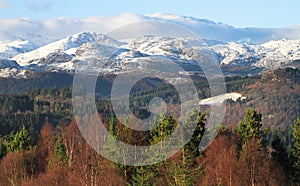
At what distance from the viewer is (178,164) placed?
182 feet

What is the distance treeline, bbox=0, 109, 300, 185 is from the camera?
54.7 metres

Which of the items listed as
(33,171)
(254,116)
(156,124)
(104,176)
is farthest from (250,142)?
(33,171)

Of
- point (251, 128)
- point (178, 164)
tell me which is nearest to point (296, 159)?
point (251, 128)

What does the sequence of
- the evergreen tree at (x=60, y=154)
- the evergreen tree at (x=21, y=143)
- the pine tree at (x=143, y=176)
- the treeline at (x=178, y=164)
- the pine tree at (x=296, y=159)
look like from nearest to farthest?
1. the pine tree at (x=143, y=176)
2. the treeline at (x=178, y=164)
3. the pine tree at (x=296, y=159)
4. the evergreen tree at (x=60, y=154)
5. the evergreen tree at (x=21, y=143)

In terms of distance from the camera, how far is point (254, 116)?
2643 inches

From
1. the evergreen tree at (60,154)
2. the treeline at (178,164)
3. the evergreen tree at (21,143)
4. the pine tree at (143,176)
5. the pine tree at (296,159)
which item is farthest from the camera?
the evergreen tree at (21,143)

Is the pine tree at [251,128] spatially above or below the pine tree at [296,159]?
above

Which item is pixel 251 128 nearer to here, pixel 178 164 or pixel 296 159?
pixel 296 159

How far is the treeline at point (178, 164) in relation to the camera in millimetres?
54656

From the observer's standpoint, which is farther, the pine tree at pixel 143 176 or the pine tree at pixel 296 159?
the pine tree at pixel 296 159

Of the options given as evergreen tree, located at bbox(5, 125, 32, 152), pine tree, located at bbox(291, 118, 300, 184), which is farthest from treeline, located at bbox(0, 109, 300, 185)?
evergreen tree, located at bbox(5, 125, 32, 152)

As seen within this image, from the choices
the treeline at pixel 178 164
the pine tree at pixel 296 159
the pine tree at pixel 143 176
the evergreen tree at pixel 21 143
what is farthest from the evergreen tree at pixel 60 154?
the pine tree at pixel 296 159

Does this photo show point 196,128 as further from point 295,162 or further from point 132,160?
point 295,162

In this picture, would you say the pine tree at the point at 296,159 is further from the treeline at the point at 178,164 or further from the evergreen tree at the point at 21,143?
the evergreen tree at the point at 21,143
